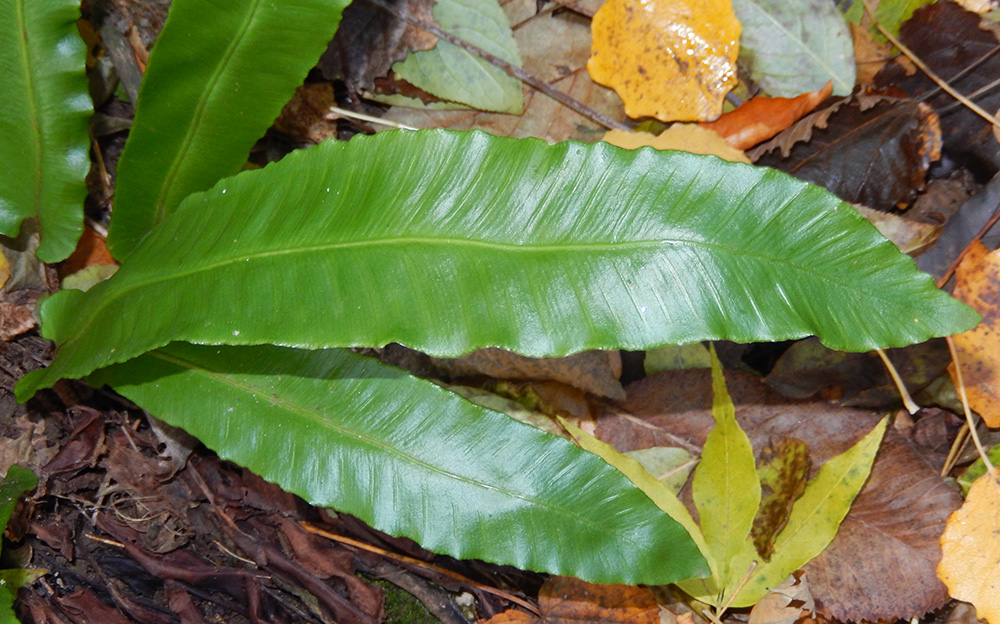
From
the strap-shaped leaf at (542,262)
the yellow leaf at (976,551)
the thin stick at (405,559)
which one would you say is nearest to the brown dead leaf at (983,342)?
the yellow leaf at (976,551)

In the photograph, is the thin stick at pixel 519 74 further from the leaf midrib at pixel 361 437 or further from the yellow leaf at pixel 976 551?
the yellow leaf at pixel 976 551

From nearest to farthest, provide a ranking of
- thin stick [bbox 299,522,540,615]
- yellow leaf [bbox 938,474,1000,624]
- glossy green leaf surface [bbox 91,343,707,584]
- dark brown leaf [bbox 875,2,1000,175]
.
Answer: glossy green leaf surface [bbox 91,343,707,584] → yellow leaf [bbox 938,474,1000,624] → thin stick [bbox 299,522,540,615] → dark brown leaf [bbox 875,2,1000,175]

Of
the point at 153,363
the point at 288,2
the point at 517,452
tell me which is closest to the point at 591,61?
the point at 288,2

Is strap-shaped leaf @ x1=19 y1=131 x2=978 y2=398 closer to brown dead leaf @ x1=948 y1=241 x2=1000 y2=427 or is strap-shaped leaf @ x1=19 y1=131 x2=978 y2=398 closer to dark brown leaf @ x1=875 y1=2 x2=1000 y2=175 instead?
brown dead leaf @ x1=948 y1=241 x2=1000 y2=427

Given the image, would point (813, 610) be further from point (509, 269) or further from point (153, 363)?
point (153, 363)

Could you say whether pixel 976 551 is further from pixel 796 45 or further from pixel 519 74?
pixel 519 74

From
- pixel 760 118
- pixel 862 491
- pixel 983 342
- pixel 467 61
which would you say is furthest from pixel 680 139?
pixel 862 491

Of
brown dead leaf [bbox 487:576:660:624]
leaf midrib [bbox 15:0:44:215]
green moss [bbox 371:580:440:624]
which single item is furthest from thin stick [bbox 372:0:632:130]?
Result: green moss [bbox 371:580:440:624]
